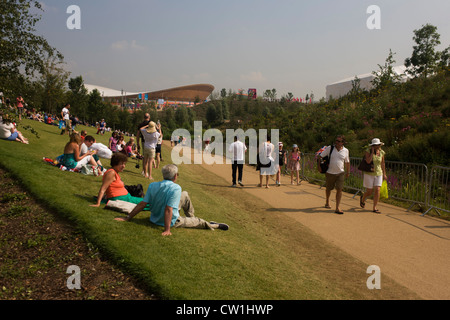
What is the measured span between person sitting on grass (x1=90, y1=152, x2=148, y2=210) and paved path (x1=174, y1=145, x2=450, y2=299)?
4.40 meters

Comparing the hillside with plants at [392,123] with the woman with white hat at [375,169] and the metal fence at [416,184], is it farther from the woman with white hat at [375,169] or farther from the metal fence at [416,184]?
the woman with white hat at [375,169]

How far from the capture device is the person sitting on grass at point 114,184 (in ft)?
20.1

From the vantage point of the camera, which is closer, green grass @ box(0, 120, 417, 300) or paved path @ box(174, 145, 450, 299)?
green grass @ box(0, 120, 417, 300)

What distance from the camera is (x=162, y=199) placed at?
5406 millimetres

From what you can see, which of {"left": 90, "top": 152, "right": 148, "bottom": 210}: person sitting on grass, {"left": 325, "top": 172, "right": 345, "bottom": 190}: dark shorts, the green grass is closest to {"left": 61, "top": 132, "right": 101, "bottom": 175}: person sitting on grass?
the green grass

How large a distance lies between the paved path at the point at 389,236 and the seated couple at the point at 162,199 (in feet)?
9.39

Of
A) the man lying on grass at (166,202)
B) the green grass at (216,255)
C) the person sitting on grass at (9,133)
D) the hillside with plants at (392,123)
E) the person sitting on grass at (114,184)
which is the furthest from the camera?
the hillside with plants at (392,123)

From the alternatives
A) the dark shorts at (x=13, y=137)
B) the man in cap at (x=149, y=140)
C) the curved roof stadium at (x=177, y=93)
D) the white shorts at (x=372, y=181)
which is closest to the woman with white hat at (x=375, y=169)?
the white shorts at (x=372, y=181)

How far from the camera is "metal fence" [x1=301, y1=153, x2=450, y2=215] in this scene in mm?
9078

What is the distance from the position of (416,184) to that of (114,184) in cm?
845

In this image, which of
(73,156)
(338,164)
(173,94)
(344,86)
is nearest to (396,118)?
(338,164)

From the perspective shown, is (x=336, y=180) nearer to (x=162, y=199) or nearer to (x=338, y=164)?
(x=338, y=164)

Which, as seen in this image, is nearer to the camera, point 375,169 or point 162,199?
point 162,199

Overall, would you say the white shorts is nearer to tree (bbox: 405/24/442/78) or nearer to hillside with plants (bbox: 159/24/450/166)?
hillside with plants (bbox: 159/24/450/166)
